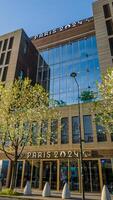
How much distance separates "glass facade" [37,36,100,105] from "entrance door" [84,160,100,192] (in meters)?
16.9

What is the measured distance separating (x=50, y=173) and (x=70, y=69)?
79.1 feet

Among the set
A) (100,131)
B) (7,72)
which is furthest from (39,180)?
(7,72)

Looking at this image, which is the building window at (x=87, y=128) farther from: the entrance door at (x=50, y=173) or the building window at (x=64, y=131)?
the entrance door at (x=50, y=173)

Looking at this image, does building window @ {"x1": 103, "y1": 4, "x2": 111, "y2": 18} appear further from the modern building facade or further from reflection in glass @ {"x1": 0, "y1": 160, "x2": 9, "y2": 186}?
reflection in glass @ {"x1": 0, "y1": 160, "x2": 9, "y2": 186}

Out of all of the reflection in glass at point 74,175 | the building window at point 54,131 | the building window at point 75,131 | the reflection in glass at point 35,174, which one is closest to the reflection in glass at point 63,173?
the reflection in glass at point 74,175

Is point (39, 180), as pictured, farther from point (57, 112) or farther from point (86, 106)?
point (86, 106)

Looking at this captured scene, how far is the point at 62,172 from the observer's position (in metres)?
26.4

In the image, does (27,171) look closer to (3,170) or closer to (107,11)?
(3,170)

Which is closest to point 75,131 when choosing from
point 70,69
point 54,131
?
point 54,131

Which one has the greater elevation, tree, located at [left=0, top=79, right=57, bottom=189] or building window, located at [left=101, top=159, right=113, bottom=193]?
tree, located at [left=0, top=79, right=57, bottom=189]

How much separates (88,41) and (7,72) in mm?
18518

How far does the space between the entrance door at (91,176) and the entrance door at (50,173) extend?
4.04 meters

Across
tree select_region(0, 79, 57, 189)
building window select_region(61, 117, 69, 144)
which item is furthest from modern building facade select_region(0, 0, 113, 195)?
tree select_region(0, 79, 57, 189)

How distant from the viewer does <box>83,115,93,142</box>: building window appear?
2671cm
